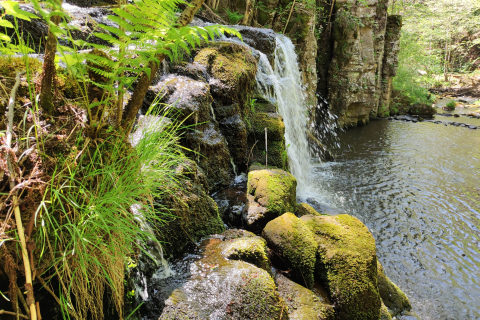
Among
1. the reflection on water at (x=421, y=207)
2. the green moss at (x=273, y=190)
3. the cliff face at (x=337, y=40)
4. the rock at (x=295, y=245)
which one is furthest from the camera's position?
the cliff face at (x=337, y=40)

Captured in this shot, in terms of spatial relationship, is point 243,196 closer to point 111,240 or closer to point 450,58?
point 111,240

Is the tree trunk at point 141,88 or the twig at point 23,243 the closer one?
the twig at point 23,243

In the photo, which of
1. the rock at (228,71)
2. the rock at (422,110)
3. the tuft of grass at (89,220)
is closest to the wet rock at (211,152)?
the rock at (228,71)

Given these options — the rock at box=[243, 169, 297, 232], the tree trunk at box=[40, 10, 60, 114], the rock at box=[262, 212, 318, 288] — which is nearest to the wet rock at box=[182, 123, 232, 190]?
the rock at box=[243, 169, 297, 232]

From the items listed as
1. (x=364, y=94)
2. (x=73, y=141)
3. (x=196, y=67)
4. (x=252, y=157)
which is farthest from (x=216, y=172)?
(x=364, y=94)

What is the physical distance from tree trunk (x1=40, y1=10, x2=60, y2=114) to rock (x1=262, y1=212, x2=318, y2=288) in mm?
2252

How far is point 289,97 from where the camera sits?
7.71m

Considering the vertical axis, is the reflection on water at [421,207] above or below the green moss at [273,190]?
below

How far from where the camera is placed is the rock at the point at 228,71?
4.66 metres

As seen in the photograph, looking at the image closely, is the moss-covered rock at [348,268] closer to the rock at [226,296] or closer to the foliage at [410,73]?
the rock at [226,296]

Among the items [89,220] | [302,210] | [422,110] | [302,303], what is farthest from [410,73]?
[89,220]

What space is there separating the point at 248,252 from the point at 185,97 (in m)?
2.30

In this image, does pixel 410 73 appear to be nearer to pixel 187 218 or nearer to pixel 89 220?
pixel 187 218

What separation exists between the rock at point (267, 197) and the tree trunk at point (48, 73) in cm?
240
